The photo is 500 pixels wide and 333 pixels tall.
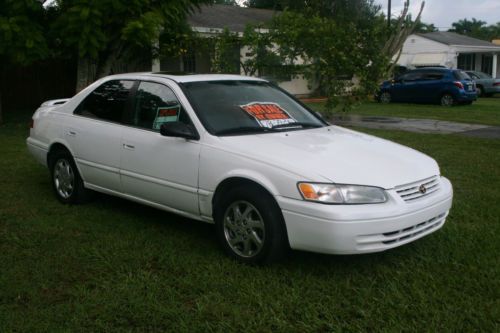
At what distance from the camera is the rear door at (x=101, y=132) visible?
5539 millimetres

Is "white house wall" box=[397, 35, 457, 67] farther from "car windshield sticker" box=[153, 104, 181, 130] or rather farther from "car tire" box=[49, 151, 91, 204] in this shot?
"car windshield sticker" box=[153, 104, 181, 130]

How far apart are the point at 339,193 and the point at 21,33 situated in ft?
31.7

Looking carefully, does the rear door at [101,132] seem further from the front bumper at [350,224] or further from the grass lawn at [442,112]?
the grass lawn at [442,112]

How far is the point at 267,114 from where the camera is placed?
5.14m

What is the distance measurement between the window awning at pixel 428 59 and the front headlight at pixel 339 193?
35.7m

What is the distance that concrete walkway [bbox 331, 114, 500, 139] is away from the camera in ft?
43.0

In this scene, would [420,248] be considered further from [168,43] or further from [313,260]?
[168,43]

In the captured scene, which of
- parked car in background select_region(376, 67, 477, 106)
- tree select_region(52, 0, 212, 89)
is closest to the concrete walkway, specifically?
tree select_region(52, 0, 212, 89)

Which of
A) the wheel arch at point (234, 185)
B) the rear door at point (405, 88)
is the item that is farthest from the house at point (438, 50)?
the wheel arch at point (234, 185)

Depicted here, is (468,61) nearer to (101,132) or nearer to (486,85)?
(486,85)

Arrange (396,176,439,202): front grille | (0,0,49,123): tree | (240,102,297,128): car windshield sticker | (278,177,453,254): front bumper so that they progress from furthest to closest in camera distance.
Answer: (0,0,49,123): tree < (240,102,297,128): car windshield sticker < (396,176,439,202): front grille < (278,177,453,254): front bumper

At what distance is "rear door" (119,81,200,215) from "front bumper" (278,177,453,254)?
998 mm

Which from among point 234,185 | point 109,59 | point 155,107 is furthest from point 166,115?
point 109,59

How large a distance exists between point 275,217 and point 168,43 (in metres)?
12.4
